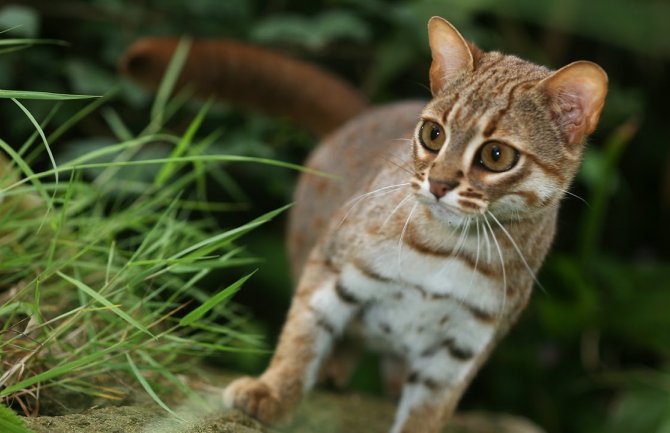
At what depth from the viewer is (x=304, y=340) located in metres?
3.09

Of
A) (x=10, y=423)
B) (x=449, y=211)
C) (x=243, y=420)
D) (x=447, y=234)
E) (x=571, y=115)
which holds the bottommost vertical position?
(x=243, y=420)

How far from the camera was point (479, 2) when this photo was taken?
456cm

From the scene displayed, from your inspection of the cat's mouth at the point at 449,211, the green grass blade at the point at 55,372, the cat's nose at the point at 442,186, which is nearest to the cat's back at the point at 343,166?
the cat's mouth at the point at 449,211

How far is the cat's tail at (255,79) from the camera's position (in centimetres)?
389

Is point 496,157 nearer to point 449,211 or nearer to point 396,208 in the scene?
point 449,211

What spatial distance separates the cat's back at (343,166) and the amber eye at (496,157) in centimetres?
83

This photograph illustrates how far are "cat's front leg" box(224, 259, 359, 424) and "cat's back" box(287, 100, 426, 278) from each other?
45 centimetres

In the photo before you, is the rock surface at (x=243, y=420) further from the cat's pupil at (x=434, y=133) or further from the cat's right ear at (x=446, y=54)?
the cat's right ear at (x=446, y=54)

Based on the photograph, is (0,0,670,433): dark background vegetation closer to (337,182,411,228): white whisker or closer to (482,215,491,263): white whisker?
(337,182,411,228): white whisker

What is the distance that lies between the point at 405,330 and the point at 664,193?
11.0 ft

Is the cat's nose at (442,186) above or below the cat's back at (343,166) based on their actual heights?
above

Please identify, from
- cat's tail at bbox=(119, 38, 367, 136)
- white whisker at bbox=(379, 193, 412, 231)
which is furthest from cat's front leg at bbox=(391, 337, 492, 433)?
cat's tail at bbox=(119, 38, 367, 136)

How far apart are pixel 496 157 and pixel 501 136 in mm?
62

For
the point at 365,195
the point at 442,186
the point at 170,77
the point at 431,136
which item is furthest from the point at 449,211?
the point at 170,77
